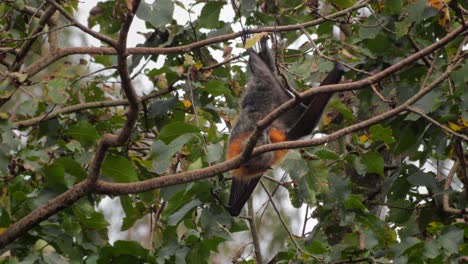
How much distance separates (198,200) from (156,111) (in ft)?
3.75

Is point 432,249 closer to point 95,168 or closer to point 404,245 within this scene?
point 404,245

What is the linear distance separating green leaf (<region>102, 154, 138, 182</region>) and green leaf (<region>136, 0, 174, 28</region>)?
90 centimetres

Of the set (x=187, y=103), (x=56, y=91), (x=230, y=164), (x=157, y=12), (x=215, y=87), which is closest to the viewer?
(x=230, y=164)

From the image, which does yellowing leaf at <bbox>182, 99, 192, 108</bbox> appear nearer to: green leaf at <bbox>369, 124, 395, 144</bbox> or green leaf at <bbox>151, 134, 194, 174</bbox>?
green leaf at <bbox>151, 134, 194, 174</bbox>

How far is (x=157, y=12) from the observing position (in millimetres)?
4930

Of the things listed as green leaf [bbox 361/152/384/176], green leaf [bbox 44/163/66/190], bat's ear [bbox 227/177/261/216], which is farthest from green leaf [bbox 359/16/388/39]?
green leaf [bbox 44/163/66/190]

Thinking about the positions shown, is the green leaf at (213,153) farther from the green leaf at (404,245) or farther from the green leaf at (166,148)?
the green leaf at (404,245)

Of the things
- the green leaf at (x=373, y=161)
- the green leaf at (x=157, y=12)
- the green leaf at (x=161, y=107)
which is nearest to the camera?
the green leaf at (x=157, y=12)

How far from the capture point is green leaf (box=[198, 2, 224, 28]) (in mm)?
5898

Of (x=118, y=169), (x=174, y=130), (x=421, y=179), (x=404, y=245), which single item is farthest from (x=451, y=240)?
(x=118, y=169)

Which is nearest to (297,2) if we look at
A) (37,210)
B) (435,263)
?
(435,263)

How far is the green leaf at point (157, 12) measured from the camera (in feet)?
15.9

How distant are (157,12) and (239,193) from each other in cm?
163

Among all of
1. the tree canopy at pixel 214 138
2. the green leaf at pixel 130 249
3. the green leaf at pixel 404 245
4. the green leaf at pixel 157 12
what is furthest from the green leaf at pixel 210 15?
the green leaf at pixel 404 245
